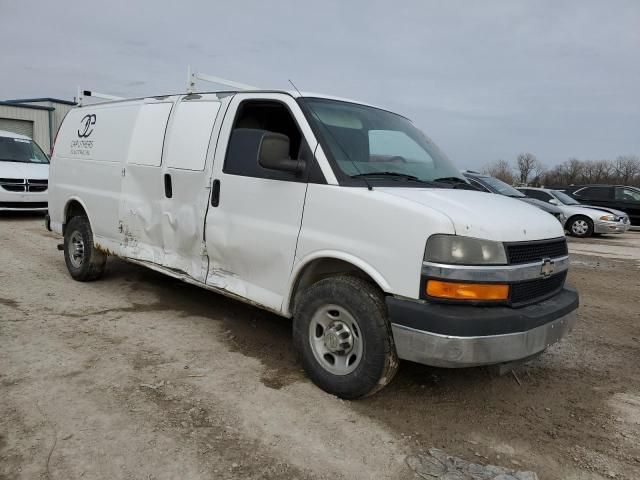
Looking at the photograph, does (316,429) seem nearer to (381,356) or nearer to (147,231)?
(381,356)

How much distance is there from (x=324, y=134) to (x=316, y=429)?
2.00 meters

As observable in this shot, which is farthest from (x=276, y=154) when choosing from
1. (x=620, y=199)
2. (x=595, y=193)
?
(x=620, y=199)

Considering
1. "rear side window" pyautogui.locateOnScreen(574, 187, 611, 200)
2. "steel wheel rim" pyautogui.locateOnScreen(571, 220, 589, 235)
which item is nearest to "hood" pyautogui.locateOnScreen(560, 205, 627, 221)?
"steel wheel rim" pyautogui.locateOnScreen(571, 220, 589, 235)

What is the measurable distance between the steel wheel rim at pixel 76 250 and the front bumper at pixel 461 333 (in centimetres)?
447

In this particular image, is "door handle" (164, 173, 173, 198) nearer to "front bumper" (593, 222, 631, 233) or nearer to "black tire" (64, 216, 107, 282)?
"black tire" (64, 216, 107, 282)

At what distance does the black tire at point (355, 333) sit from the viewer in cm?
323

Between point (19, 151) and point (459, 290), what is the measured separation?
42.1ft

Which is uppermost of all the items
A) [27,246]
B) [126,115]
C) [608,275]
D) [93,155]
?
[126,115]

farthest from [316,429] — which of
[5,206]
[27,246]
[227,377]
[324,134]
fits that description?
[5,206]

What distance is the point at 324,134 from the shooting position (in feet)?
12.4

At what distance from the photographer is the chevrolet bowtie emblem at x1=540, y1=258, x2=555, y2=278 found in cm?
338

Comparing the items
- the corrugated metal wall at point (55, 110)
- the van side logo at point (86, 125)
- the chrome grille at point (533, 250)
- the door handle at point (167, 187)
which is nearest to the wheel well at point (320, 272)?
the chrome grille at point (533, 250)

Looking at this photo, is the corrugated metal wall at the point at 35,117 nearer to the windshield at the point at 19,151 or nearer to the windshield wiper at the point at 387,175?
the windshield at the point at 19,151

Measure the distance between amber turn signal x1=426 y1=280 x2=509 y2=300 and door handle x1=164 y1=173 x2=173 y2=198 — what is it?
2.72 metres
